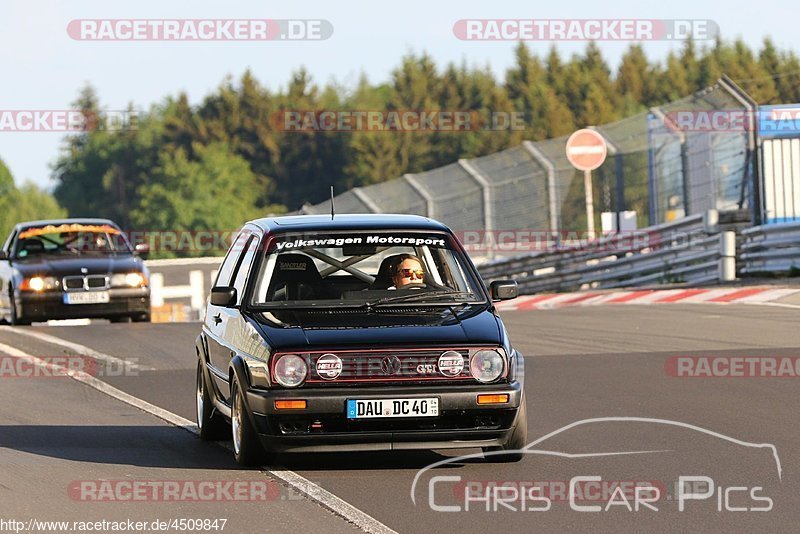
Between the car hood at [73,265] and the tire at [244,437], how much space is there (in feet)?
45.7

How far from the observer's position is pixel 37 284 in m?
22.4

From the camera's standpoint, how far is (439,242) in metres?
9.95

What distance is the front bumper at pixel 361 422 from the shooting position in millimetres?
8508

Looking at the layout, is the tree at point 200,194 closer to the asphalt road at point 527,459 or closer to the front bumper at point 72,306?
the front bumper at point 72,306

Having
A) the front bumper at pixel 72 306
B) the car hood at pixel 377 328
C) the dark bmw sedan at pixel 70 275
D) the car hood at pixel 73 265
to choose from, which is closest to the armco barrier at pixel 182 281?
the dark bmw sedan at pixel 70 275

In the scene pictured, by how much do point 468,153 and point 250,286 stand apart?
117m

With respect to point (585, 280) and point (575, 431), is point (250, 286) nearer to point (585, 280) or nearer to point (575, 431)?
point (575, 431)

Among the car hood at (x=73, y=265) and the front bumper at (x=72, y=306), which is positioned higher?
the car hood at (x=73, y=265)

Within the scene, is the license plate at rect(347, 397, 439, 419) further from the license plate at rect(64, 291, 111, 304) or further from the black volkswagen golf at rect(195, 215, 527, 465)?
the license plate at rect(64, 291, 111, 304)

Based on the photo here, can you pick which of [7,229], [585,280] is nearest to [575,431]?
[585,280]

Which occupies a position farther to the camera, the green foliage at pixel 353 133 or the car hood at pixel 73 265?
the green foliage at pixel 353 133

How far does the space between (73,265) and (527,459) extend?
14.6 metres
